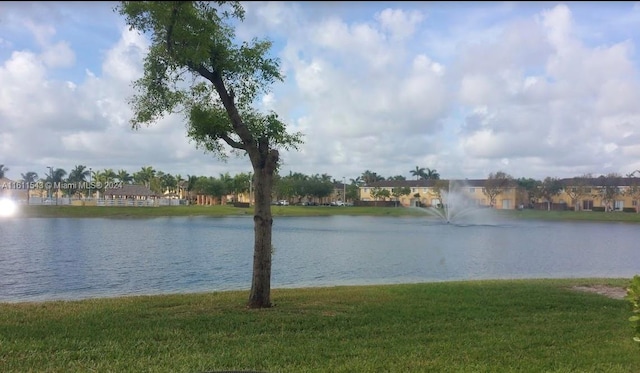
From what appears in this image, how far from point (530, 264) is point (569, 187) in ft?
299

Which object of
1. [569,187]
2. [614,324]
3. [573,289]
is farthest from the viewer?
[569,187]

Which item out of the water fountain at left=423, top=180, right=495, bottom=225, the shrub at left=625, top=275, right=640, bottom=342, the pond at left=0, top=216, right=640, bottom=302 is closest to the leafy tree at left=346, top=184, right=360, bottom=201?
the water fountain at left=423, top=180, right=495, bottom=225

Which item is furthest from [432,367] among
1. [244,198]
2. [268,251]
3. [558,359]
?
[244,198]

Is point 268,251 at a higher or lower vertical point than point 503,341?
higher

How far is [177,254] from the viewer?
28.9m

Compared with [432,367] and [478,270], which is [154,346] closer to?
[432,367]

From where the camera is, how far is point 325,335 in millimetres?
8812

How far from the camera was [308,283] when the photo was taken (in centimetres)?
1989

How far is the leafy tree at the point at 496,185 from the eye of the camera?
372 feet

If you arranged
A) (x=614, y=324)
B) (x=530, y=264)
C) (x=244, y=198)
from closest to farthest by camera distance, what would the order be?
(x=614, y=324)
(x=530, y=264)
(x=244, y=198)

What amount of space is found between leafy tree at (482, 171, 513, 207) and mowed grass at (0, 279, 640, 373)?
104 metres

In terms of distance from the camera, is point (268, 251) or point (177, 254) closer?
point (268, 251)

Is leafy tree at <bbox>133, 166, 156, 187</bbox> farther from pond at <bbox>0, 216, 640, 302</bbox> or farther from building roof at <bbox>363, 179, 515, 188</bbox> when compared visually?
pond at <bbox>0, 216, 640, 302</bbox>

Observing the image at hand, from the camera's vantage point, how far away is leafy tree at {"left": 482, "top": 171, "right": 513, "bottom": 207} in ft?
372
